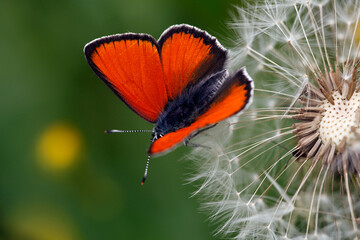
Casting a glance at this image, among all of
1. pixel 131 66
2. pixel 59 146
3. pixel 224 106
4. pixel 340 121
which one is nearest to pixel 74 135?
pixel 59 146

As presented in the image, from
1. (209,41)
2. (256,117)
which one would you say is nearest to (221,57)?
(209,41)

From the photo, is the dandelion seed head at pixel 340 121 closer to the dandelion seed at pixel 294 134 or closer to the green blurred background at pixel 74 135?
the dandelion seed at pixel 294 134

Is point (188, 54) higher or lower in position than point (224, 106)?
higher

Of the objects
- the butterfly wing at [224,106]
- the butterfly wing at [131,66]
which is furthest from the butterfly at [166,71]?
the butterfly wing at [224,106]

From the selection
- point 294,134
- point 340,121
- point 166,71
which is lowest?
point 294,134

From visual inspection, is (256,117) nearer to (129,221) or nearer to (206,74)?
(206,74)

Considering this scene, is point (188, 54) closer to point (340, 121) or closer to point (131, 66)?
point (131, 66)
